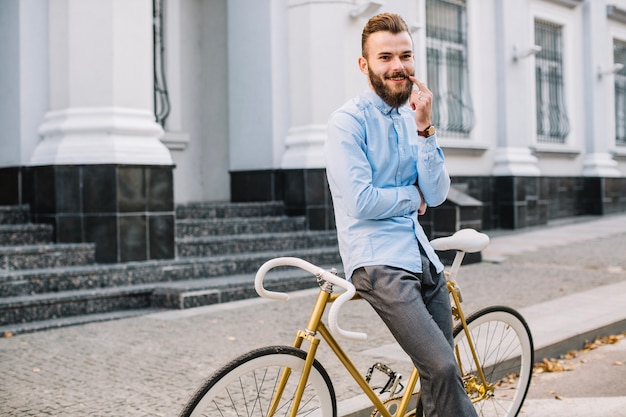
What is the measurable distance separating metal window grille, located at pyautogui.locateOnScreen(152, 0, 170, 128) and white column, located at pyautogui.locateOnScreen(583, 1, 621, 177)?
11050 mm

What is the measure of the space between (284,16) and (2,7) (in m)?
3.90

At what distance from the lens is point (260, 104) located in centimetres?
1126

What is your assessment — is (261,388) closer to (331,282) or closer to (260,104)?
(331,282)

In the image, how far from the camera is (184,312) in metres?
7.27

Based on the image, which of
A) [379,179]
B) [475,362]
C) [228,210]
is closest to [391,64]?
[379,179]

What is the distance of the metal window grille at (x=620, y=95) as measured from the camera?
20.0m

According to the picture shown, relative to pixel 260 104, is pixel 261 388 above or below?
below

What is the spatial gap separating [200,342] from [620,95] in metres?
17.2

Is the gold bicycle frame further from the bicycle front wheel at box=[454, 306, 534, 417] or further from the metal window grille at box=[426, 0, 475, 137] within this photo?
the metal window grille at box=[426, 0, 475, 137]

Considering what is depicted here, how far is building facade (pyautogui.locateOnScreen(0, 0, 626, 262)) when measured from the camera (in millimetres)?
8219

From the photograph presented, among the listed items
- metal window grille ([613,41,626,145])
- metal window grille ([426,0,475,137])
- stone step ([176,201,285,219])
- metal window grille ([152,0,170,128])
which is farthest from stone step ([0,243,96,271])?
metal window grille ([613,41,626,145])

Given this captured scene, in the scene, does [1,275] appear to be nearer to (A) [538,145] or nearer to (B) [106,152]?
(B) [106,152]

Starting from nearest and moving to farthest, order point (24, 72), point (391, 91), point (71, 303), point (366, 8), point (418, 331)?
point (418, 331), point (391, 91), point (71, 303), point (24, 72), point (366, 8)

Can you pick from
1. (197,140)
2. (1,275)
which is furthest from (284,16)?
(1,275)
